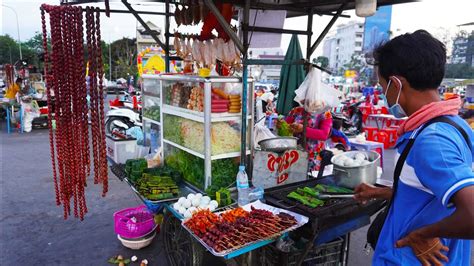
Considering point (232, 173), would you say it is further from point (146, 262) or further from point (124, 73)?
point (124, 73)

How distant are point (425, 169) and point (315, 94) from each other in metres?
2.60

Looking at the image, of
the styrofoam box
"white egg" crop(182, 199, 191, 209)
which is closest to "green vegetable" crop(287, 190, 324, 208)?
"white egg" crop(182, 199, 191, 209)

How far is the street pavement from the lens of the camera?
371 cm

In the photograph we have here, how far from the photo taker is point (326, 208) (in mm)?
2439

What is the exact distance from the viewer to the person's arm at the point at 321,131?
17.7 ft

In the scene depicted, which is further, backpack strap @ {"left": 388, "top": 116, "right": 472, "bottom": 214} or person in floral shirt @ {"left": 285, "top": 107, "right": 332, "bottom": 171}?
person in floral shirt @ {"left": 285, "top": 107, "right": 332, "bottom": 171}

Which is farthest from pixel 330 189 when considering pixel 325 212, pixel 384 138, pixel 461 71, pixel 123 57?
pixel 123 57

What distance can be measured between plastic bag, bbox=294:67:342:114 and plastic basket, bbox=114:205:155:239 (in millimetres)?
2285

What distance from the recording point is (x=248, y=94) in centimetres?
325

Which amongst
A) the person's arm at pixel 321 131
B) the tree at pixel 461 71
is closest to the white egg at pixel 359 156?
the person's arm at pixel 321 131

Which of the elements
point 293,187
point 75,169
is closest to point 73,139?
point 75,169

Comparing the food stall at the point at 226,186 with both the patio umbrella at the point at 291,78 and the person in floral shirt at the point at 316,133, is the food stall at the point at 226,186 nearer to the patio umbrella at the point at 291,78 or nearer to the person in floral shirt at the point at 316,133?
the patio umbrella at the point at 291,78

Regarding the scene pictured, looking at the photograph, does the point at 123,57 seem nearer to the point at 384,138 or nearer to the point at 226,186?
the point at 384,138

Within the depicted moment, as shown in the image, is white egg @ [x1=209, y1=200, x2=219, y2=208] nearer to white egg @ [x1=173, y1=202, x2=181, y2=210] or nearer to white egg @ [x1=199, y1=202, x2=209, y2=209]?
white egg @ [x1=199, y1=202, x2=209, y2=209]
